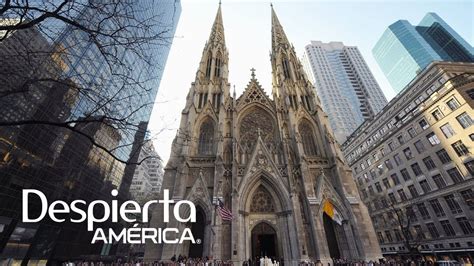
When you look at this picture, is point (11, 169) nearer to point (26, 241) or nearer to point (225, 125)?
point (26, 241)

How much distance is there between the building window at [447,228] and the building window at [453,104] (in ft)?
44.0

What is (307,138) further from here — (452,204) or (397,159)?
(397,159)

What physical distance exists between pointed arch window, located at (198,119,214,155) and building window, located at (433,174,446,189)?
27824mm

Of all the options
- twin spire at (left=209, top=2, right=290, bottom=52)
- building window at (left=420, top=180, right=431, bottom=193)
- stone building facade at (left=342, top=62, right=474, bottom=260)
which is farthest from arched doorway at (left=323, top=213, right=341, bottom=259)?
twin spire at (left=209, top=2, right=290, bottom=52)

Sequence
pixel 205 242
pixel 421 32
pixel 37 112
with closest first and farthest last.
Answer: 1. pixel 205 242
2. pixel 37 112
3. pixel 421 32

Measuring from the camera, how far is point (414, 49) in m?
72.2

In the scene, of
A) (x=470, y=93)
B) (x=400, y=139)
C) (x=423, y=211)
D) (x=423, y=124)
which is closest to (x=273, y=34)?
(x=423, y=124)

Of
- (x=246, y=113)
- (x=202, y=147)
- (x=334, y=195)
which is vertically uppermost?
(x=246, y=113)

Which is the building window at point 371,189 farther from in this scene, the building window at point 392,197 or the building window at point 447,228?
the building window at point 447,228

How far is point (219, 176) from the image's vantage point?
18484mm

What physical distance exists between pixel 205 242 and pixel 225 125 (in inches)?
441

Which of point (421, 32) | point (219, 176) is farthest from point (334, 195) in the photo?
point (421, 32)

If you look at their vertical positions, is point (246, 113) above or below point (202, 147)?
above

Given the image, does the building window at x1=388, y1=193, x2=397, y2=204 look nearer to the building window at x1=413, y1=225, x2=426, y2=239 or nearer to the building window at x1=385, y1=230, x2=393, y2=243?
the building window at x1=413, y1=225, x2=426, y2=239
